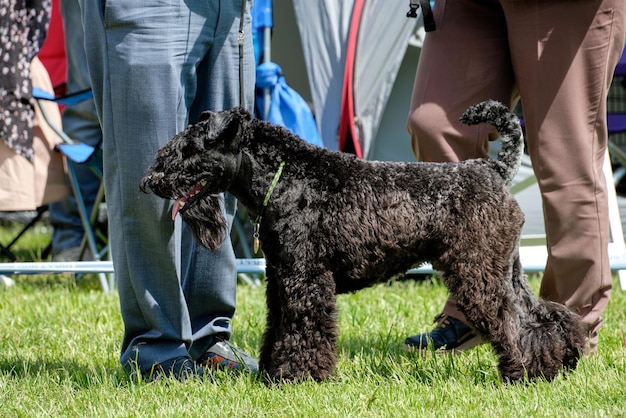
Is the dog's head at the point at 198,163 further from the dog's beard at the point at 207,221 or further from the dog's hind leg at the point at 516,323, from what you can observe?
the dog's hind leg at the point at 516,323

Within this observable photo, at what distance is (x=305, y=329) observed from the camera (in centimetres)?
293

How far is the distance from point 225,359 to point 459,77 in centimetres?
150

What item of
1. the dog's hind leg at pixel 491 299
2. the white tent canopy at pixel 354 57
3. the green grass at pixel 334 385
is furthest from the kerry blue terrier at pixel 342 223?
the white tent canopy at pixel 354 57

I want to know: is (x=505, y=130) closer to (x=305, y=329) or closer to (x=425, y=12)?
(x=425, y=12)

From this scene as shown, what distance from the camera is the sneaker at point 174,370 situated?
315 cm

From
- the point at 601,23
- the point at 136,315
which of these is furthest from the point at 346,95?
the point at 136,315

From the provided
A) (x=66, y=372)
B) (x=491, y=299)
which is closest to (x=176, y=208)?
(x=66, y=372)

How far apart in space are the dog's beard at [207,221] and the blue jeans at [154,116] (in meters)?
0.14

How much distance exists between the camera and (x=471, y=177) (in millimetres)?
3002

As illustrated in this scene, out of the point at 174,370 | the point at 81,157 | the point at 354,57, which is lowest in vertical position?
the point at 174,370

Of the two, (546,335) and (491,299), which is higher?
(491,299)

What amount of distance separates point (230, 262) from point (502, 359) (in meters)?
1.14

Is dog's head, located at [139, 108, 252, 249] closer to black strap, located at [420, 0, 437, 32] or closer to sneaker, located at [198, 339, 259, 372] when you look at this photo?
sneaker, located at [198, 339, 259, 372]

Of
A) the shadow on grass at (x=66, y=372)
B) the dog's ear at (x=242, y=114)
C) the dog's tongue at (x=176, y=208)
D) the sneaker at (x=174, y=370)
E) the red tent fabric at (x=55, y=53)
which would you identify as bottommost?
the shadow on grass at (x=66, y=372)
